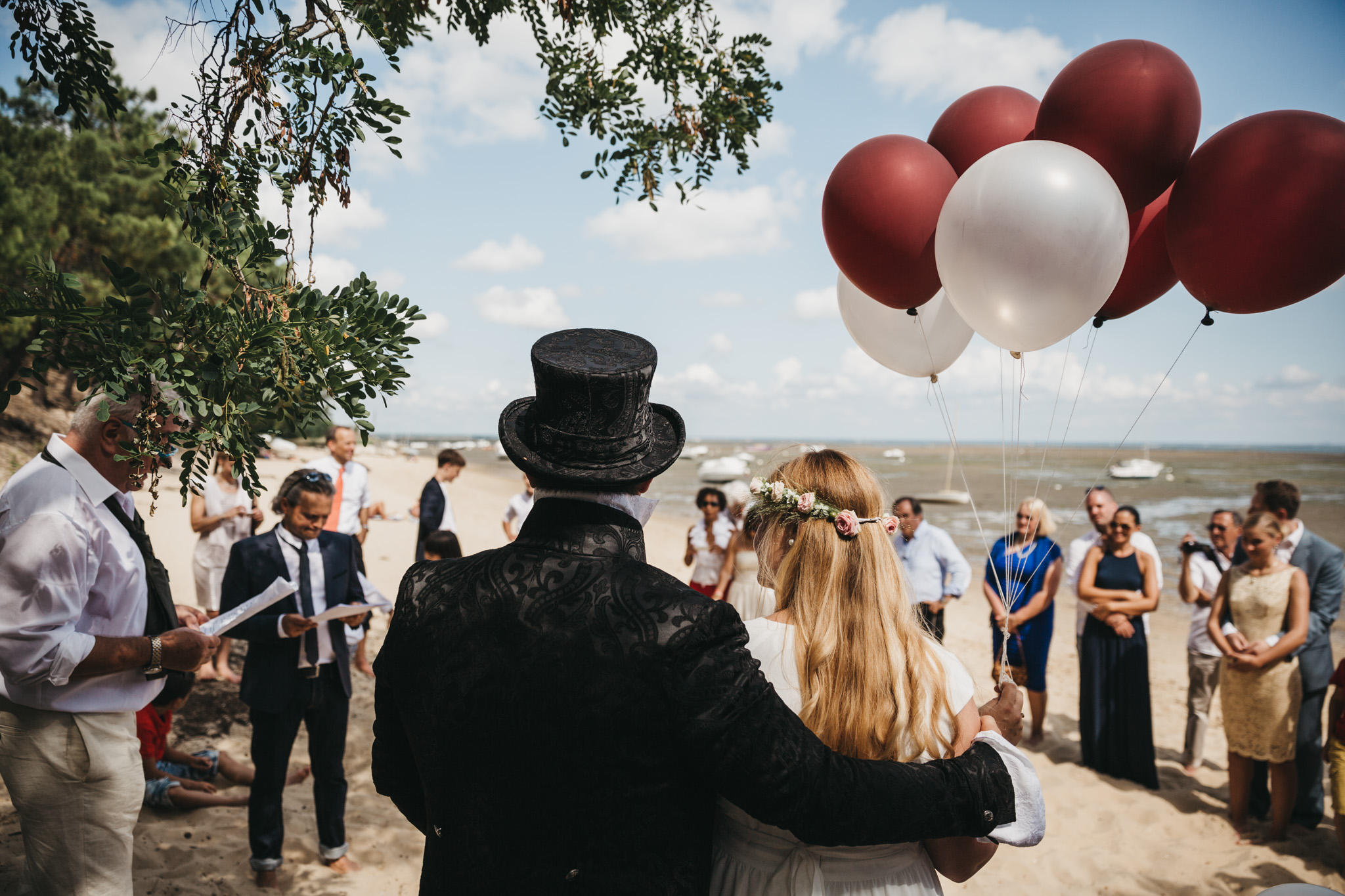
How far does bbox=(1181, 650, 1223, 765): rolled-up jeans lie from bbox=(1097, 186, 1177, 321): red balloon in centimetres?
360

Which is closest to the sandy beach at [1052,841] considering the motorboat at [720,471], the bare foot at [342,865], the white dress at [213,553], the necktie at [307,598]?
the bare foot at [342,865]

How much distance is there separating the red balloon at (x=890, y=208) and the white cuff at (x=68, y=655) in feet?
9.65

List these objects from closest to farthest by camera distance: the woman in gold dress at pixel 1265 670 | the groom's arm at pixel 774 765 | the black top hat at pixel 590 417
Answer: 1. the groom's arm at pixel 774 765
2. the black top hat at pixel 590 417
3. the woman in gold dress at pixel 1265 670

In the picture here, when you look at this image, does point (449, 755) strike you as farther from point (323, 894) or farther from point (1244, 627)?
point (1244, 627)

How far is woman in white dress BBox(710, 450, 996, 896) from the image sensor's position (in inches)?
69.6

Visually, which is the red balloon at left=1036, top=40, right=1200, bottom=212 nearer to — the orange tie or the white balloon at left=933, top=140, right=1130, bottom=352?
the white balloon at left=933, top=140, right=1130, bottom=352

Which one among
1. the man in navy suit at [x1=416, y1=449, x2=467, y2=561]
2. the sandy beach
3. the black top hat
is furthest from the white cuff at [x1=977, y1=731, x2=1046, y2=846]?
the man in navy suit at [x1=416, y1=449, x2=467, y2=561]

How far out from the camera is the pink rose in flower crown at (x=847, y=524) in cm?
191

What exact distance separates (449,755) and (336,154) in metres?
2.17

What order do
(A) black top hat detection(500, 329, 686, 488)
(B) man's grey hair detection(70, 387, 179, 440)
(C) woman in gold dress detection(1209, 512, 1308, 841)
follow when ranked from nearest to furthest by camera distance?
1. (A) black top hat detection(500, 329, 686, 488)
2. (B) man's grey hair detection(70, 387, 179, 440)
3. (C) woman in gold dress detection(1209, 512, 1308, 841)

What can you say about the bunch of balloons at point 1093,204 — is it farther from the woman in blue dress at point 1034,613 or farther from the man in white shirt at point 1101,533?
the woman in blue dress at point 1034,613

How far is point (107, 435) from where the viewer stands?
8.06 ft

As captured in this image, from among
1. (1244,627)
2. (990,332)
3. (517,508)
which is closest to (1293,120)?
(990,332)

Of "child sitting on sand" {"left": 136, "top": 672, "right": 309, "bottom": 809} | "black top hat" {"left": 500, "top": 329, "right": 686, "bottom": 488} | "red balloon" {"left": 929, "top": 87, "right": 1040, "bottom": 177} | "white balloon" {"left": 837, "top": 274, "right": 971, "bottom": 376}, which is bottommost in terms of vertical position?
"child sitting on sand" {"left": 136, "top": 672, "right": 309, "bottom": 809}
